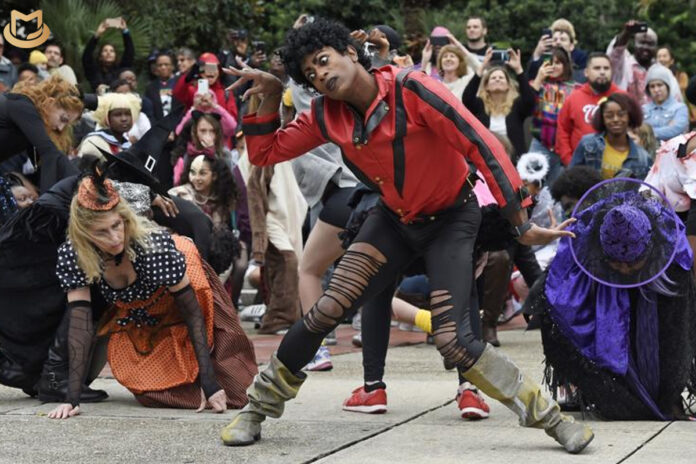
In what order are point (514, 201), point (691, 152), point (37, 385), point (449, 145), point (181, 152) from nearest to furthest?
point (514, 201), point (449, 145), point (37, 385), point (691, 152), point (181, 152)

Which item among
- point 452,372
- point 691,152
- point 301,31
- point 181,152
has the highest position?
point 301,31

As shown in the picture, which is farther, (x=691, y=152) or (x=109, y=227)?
(x=691, y=152)

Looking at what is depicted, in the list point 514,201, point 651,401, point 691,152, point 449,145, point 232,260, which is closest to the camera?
point 514,201

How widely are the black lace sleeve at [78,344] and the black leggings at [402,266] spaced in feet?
3.75

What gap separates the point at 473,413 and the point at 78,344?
1.79 metres

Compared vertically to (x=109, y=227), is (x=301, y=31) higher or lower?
higher

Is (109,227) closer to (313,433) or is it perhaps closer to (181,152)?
(313,433)

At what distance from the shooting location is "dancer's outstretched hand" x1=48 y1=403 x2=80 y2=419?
5.79 meters

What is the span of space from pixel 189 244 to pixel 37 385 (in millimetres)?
1025

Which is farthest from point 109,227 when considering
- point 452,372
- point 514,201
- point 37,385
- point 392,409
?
point 452,372

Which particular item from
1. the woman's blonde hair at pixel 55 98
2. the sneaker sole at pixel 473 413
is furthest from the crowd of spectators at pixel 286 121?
the sneaker sole at pixel 473 413

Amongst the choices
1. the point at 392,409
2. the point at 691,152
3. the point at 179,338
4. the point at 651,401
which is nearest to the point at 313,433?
the point at 392,409

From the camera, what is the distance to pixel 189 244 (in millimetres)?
6344

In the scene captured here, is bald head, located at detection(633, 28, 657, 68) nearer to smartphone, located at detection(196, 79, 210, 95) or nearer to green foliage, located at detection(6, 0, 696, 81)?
green foliage, located at detection(6, 0, 696, 81)
